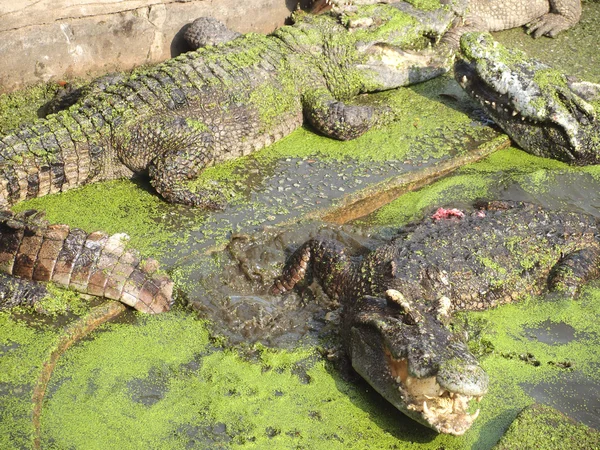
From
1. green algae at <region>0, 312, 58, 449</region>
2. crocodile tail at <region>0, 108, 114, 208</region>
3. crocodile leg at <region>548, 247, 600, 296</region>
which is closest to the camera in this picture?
green algae at <region>0, 312, 58, 449</region>

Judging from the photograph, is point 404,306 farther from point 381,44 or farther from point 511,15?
point 511,15

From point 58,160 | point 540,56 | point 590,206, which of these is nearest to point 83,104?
point 58,160

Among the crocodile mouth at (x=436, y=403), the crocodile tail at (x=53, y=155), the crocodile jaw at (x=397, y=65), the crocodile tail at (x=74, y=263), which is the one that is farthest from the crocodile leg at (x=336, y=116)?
the crocodile mouth at (x=436, y=403)

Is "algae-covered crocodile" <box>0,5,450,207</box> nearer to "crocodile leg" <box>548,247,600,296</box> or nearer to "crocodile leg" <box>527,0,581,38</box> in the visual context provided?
"crocodile leg" <box>527,0,581,38</box>

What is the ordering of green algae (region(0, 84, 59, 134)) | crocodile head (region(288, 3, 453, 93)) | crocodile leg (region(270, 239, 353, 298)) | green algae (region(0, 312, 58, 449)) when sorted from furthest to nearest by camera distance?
crocodile head (region(288, 3, 453, 93))
green algae (region(0, 84, 59, 134))
crocodile leg (region(270, 239, 353, 298))
green algae (region(0, 312, 58, 449))

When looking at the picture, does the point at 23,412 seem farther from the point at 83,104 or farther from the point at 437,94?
the point at 437,94

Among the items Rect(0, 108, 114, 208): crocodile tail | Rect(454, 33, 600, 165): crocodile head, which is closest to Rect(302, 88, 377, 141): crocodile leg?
Rect(454, 33, 600, 165): crocodile head
